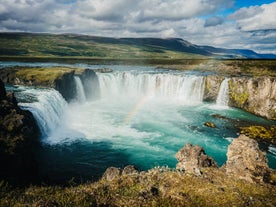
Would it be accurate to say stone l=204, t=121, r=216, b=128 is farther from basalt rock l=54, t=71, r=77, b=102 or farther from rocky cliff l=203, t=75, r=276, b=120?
basalt rock l=54, t=71, r=77, b=102

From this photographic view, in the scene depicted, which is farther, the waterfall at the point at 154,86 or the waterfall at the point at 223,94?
the waterfall at the point at 154,86

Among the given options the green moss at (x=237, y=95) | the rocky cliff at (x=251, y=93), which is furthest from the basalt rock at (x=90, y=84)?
the green moss at (x=237, y=95)

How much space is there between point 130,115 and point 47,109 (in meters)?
14.5

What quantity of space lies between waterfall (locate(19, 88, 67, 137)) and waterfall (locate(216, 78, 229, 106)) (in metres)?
30.7

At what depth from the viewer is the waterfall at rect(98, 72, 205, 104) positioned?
52469 millimetres

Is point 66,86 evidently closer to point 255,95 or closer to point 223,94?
point 223,94

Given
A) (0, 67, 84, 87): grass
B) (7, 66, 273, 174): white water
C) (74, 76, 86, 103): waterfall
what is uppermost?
(0, 67, 84, 87): grass

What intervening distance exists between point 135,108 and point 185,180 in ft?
120

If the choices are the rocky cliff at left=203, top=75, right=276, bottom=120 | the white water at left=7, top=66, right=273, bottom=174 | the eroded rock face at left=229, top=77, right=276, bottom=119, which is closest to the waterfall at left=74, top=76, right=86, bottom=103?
the white water at left=7, top=66, right=273, bottom=174

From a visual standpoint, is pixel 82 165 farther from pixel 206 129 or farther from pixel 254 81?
pixel 254 81

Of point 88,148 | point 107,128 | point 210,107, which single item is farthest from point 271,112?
point 88,148

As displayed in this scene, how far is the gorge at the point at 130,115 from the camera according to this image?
24547 millimetres

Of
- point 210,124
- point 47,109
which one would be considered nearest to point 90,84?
point 47,109

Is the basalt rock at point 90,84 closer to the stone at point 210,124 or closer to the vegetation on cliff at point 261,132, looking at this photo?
the stone at point 210,124
